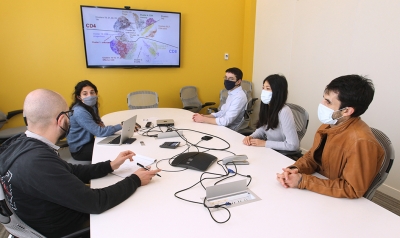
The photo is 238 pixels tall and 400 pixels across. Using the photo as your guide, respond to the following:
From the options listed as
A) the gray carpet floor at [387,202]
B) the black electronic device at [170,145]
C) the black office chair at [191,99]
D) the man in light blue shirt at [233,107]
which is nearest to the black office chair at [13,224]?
the black electronic device at [170,145]

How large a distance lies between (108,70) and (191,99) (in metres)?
1.50

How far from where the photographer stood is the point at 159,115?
2.89m

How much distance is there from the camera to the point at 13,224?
0.92 meters

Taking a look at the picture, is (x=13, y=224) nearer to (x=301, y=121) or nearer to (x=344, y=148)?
(x=344, y=148)

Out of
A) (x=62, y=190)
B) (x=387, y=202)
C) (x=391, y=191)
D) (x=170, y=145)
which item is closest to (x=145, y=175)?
(x=62, y=190)

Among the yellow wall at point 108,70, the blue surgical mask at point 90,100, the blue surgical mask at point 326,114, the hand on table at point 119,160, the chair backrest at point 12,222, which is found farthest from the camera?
the yellow wall at point 108,70

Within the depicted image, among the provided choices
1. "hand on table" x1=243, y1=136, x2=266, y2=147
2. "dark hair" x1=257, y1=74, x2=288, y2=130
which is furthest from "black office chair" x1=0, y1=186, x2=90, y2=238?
"dark hair" x1=257, y1=74, x2=288, y2=130

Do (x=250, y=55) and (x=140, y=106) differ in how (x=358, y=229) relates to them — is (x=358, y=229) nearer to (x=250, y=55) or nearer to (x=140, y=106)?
(x=140, y=106)

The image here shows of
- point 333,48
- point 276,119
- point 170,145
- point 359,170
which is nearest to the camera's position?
point 359,170

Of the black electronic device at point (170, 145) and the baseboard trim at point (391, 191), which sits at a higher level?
A: the black electronic device at point (170, 145)

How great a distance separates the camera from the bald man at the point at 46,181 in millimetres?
931

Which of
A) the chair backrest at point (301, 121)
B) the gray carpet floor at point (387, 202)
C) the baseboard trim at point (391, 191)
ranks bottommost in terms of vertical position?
the gray carpet floor at point (387, 202)

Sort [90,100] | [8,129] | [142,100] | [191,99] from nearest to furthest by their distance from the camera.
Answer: [90,100]
[8,129]
[142,100]
[191,99]

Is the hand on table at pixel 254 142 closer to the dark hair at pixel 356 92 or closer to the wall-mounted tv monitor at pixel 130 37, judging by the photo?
the dark hair at pixel 356 92
